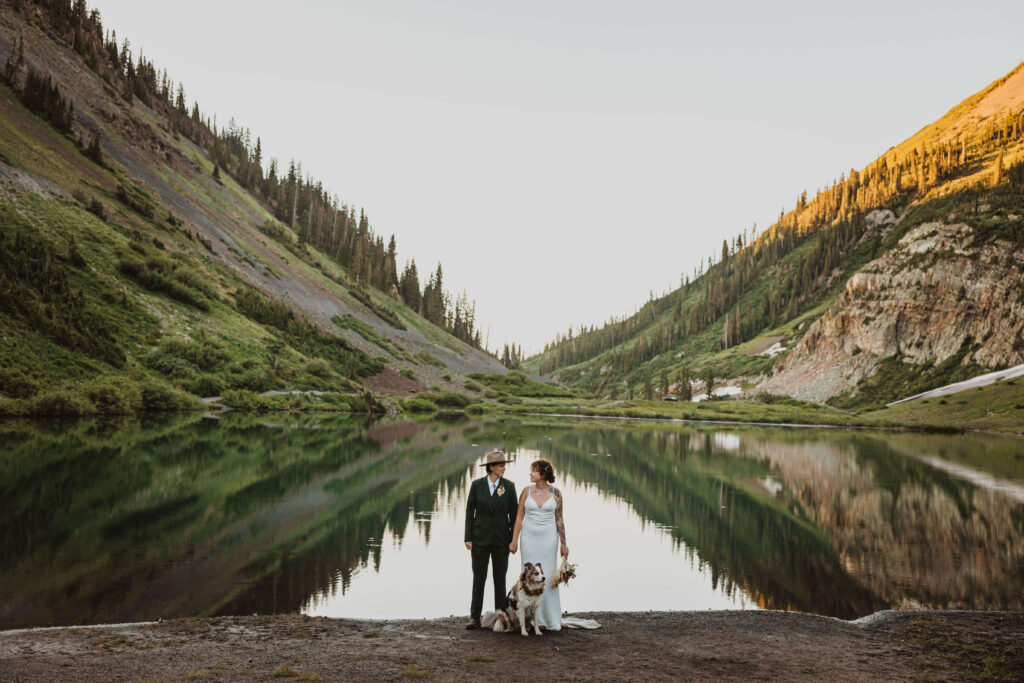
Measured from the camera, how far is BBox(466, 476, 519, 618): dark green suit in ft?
29.7

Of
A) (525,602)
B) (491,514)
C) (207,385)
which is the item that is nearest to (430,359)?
(207,385)

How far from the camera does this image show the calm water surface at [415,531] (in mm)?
11039

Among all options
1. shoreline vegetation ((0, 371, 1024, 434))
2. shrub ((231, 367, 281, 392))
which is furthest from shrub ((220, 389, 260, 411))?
shrub ((231, 367, 281, 392))

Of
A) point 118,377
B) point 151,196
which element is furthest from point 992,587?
point 151,196

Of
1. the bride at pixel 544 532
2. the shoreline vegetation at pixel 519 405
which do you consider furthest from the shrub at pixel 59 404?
the bride at pixel 544 532

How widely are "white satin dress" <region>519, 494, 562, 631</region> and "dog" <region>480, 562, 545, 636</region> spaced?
101mm

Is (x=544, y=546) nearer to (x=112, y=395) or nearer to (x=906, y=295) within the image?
(x=112, y=395)

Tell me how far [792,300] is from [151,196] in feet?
467

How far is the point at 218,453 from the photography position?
89.9 ft

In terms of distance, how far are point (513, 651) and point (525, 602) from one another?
829 millimetres

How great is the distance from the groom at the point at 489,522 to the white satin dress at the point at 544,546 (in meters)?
0.32

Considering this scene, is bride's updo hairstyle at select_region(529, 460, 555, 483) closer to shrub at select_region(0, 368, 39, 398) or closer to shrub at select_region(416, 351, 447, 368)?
shrub at select_region(0, 368, 39, 398)

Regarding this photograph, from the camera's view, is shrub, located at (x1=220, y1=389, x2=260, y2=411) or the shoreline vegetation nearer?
the shoreline vegetation

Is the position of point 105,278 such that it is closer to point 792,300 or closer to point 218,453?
point 218,453
